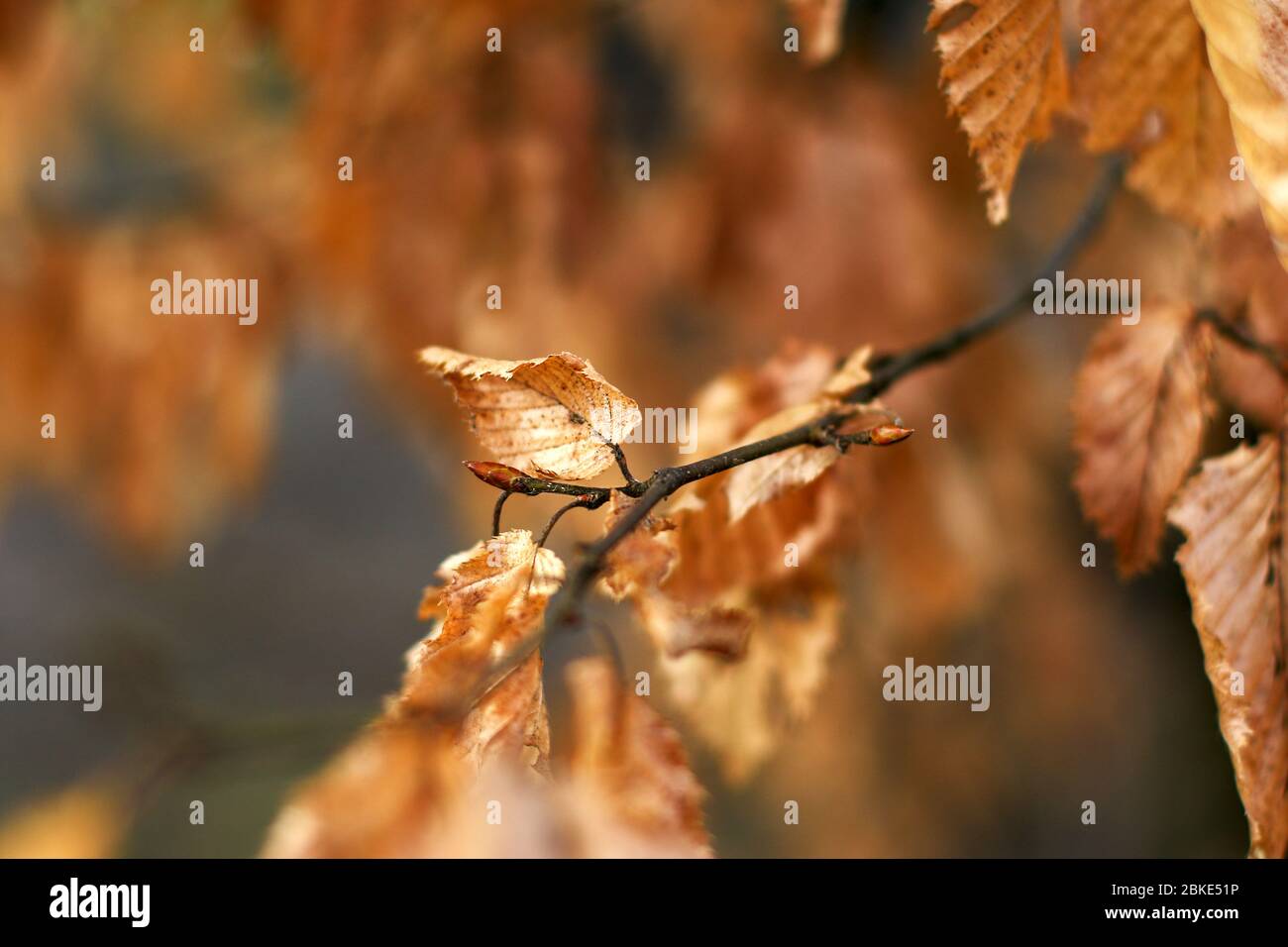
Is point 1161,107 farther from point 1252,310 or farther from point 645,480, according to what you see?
point 645,480

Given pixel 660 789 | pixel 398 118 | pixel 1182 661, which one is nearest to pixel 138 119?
pixel 398 118

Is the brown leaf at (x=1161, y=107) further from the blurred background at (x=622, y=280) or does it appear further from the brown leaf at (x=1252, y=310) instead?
the blurred background at (x=622, y=280)

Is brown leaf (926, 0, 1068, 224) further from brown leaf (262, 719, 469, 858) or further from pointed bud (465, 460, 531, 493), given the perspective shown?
brown leaf (262, 719, 469, 858)

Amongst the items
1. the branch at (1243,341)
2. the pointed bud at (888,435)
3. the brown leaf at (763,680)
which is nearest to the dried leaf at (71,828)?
the brown leaf at (763,680)

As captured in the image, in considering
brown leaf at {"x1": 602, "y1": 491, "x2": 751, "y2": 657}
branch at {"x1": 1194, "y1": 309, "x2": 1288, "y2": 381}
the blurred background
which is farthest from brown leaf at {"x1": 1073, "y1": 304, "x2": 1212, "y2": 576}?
brown leaf at {"x1": 602, "y1": 491, "x2": 751, "y2": 657}

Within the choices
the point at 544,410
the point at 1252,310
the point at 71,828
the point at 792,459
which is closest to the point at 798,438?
the point at 792,459

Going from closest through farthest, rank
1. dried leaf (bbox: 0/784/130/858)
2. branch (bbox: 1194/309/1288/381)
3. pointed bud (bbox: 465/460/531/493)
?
pointed bud (bbox: 465/460/531/493)
branch (bbox: 1194/309/1288/381)
dried leaf (bbox: 0/784/130/858)
